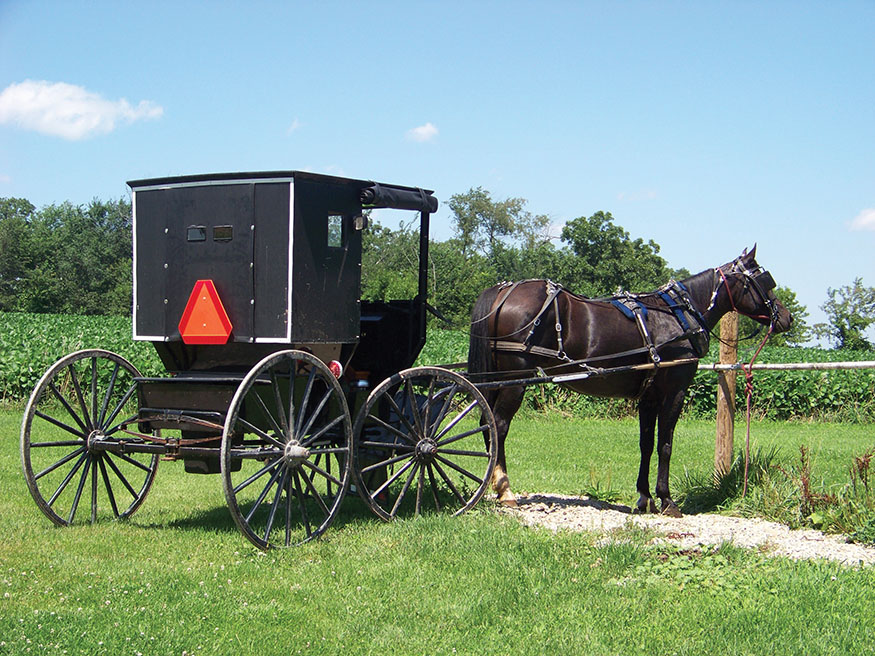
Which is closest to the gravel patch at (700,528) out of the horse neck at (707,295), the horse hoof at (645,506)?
the horse hoof at (645,506)

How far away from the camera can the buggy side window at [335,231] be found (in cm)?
688

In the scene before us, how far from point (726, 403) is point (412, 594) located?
15.7ft

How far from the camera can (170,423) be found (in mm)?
6809

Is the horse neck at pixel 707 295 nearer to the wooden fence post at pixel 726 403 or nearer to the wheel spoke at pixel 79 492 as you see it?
the wooden fence post at pixel 726 403

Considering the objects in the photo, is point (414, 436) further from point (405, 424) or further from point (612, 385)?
→ point (612, 385)

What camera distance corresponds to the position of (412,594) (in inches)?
213

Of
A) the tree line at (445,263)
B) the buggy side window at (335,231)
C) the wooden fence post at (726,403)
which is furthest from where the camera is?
the tree line at (445,263)

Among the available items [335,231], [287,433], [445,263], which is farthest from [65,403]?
[445,263]

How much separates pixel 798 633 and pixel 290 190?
4.40 m

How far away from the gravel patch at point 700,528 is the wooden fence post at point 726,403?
84 centimetres

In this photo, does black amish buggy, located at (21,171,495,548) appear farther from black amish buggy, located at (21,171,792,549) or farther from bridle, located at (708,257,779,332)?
bridle, located at (708,257,779,332)

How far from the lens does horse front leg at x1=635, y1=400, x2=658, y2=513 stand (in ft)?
28.0

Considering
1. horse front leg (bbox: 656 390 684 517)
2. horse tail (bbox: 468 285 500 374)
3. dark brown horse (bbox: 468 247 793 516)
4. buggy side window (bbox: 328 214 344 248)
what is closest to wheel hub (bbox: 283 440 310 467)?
buggy side window (bbox: 328 214 344 248)

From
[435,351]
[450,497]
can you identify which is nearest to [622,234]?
[435,351]
